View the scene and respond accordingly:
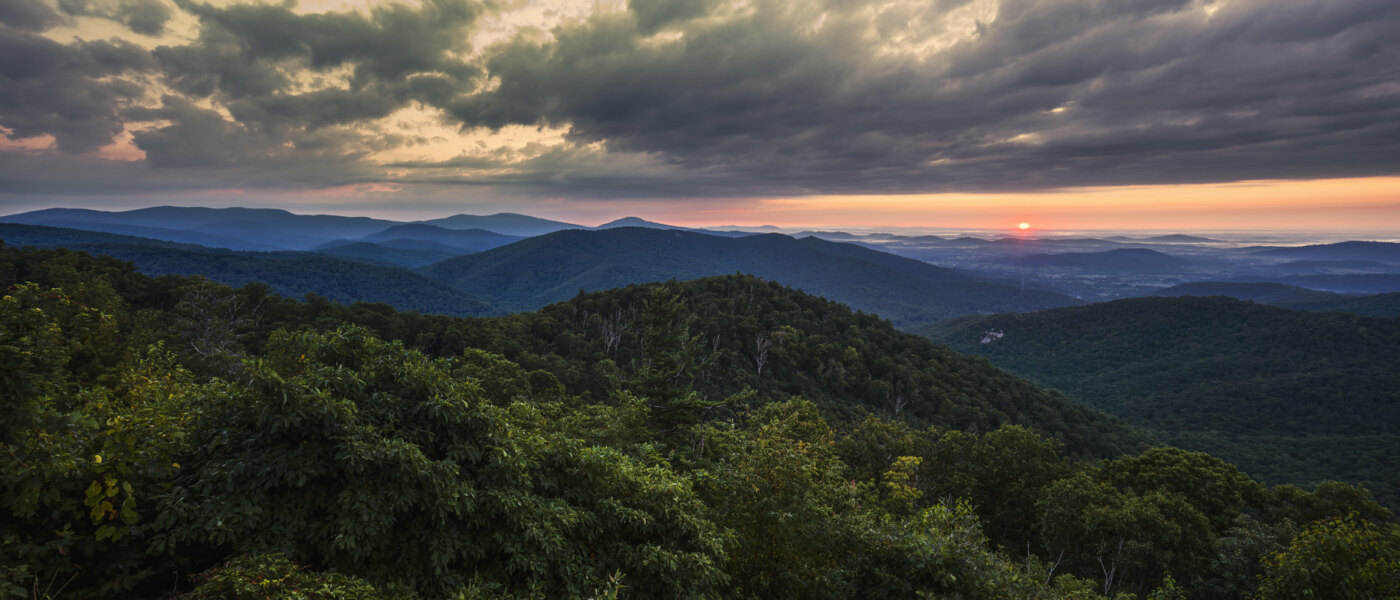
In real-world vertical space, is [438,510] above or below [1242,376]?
above

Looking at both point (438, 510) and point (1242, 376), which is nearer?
point (438, 510)

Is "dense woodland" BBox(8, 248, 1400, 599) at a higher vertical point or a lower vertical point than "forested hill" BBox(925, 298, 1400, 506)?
higher

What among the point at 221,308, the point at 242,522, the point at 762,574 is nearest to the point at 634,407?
the point at 762,574

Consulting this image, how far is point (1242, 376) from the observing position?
444 feet

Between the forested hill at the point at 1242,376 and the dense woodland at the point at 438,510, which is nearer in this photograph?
the dense woodland at the point at 438,510

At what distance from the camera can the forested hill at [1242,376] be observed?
8650 cm

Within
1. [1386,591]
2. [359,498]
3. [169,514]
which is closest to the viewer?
[169,514]

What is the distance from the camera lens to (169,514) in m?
6.87

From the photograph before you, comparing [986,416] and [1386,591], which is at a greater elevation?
[1386,591]

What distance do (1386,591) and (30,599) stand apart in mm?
27285

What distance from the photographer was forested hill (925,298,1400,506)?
8650 centimetres

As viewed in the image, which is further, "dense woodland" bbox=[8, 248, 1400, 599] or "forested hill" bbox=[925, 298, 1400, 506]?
"forested hill" bbox=[925, 298, 1400, 506]

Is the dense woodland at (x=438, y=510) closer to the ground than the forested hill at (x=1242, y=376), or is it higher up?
higher up

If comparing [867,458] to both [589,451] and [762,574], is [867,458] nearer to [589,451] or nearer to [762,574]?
[762,574]
